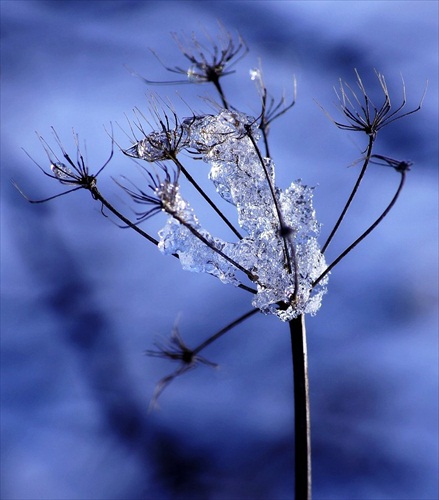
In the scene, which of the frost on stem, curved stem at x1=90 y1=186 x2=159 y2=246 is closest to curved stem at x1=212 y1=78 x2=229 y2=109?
the frost on stem

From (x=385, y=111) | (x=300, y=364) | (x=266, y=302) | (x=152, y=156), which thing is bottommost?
(x=300, y=364)

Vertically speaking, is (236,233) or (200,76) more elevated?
(200,76)

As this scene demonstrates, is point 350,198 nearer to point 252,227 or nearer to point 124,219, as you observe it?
point 252,227

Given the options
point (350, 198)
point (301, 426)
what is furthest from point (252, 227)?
point (301, 426)

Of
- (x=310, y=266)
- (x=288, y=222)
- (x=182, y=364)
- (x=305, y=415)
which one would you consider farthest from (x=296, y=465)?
(x=288, y=222)

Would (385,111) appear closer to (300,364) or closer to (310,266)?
(310,266)
